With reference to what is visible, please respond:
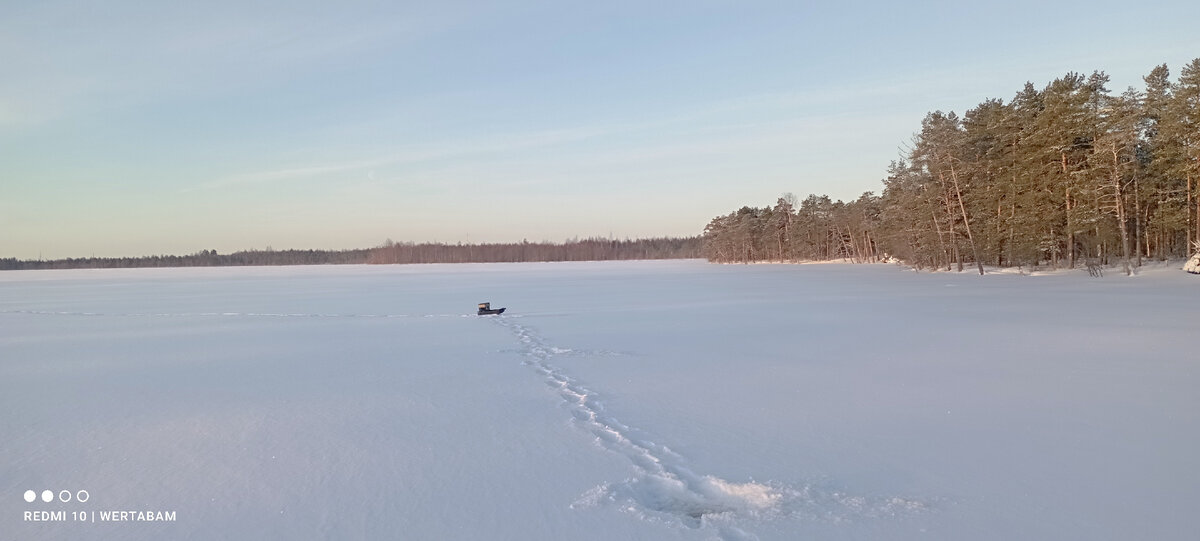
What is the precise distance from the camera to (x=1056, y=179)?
36.3m

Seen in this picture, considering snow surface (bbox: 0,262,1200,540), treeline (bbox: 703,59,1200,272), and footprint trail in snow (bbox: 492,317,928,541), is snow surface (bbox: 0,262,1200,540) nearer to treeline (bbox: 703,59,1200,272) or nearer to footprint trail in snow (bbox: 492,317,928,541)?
footprint trail in snow (bbox: 492,317,928,541)

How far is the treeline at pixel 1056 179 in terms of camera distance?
107 ft

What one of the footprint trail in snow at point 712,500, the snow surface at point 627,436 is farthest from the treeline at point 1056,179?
the footprint trail in snow at point 712,500

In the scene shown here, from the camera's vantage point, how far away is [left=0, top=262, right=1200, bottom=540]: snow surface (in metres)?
4.44

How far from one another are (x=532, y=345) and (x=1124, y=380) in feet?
31.9

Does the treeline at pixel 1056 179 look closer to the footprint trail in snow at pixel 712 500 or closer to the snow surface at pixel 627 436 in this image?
the snow surface at pixel 627 436

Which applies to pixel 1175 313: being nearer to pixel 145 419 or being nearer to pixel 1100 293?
pixel 1100 293

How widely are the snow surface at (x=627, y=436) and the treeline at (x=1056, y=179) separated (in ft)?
77.9

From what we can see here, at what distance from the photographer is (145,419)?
7.63 metres

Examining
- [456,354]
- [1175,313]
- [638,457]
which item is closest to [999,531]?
[638,457]

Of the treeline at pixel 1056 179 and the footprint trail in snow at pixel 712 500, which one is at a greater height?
the treeline at pixel 1056 179

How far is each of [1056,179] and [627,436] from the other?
39.0 m

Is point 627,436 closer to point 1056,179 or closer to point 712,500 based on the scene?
point 712,500

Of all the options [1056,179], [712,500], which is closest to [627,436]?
[712,500]
